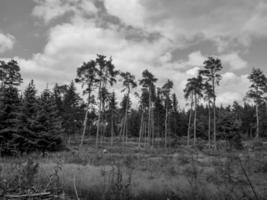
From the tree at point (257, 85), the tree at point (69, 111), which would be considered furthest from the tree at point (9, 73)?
the tree at point (257, 85)

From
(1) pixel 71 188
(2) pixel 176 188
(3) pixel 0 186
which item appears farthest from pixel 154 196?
(3) pixel 0 186

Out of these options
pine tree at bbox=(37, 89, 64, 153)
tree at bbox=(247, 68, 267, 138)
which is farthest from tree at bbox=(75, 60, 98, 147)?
tree at bbox=(247, 68, 267, 138)

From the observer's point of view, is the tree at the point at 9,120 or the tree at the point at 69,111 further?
the tree at the point at 69,111

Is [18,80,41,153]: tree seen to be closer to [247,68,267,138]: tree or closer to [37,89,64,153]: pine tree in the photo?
[37,89,64,153]: pine tree

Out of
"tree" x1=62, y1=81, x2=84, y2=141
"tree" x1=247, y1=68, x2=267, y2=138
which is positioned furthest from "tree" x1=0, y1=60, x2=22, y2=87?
"tree" x1=247, y1=68, x2=267, y2=138

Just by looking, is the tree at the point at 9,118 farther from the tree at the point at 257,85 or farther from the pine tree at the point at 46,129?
the tree at the point at 257,85

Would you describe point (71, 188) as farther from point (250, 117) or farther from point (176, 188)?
point (250, 117)

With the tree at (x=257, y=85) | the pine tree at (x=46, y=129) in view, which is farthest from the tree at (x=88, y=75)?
the tree at (x=257, y=85)

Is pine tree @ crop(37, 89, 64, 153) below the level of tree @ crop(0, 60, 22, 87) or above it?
below

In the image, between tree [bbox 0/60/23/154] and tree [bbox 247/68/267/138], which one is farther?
tree [bbox 247/68/267/138]

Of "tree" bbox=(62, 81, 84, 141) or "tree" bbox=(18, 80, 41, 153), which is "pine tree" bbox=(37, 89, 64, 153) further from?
"tree" bbox=(62, 81, 84, 141)

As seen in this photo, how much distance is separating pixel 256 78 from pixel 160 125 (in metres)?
25.3

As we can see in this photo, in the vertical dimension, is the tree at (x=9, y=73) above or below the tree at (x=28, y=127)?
above

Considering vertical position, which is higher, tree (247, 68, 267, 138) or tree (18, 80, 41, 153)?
tree (247, 68, 267, 138)
